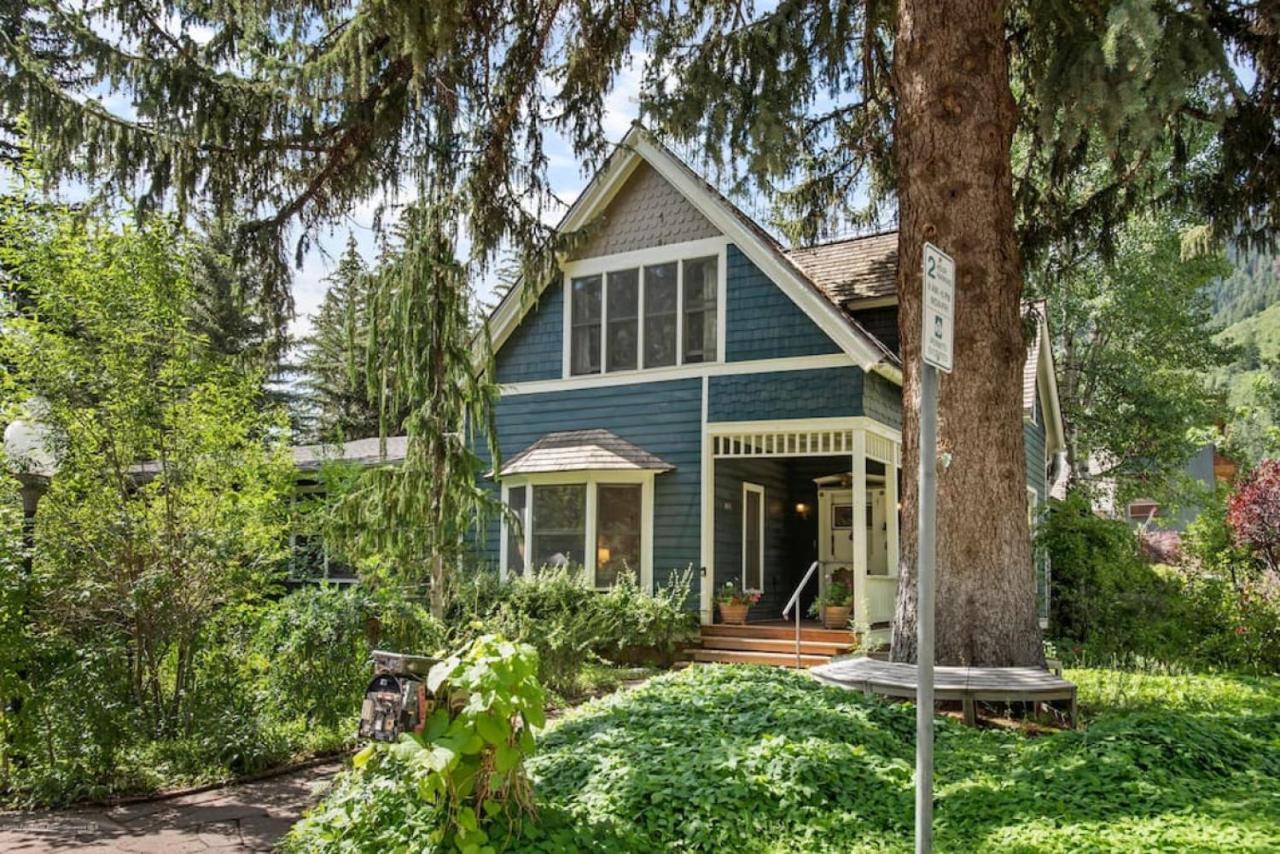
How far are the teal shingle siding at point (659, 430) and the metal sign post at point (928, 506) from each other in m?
9.35

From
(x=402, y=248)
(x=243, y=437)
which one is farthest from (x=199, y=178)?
(x=243, y=437)

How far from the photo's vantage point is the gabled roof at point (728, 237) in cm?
1180

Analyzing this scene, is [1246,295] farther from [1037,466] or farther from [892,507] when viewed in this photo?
[892,507]

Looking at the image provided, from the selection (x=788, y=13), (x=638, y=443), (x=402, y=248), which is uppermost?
(x=788, y=13)

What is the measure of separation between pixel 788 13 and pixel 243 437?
235 inches

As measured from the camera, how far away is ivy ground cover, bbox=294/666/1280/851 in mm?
3727

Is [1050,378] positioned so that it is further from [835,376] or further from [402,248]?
[402,248]

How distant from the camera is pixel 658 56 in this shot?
10.1m

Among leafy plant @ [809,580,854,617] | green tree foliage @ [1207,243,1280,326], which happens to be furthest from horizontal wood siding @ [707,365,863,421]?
green tree foliage @ [1207,243,1280,326]

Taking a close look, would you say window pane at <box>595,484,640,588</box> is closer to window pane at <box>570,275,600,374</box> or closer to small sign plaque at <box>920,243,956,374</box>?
window pane at <box>570,275,600,374</box>

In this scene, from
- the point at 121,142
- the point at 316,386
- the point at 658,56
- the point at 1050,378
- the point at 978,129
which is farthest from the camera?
the point at 316,386

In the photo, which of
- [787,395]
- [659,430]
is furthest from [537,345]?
[787,395]

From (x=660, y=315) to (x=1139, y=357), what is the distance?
52.3ft

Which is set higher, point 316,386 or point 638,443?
point 316,386
